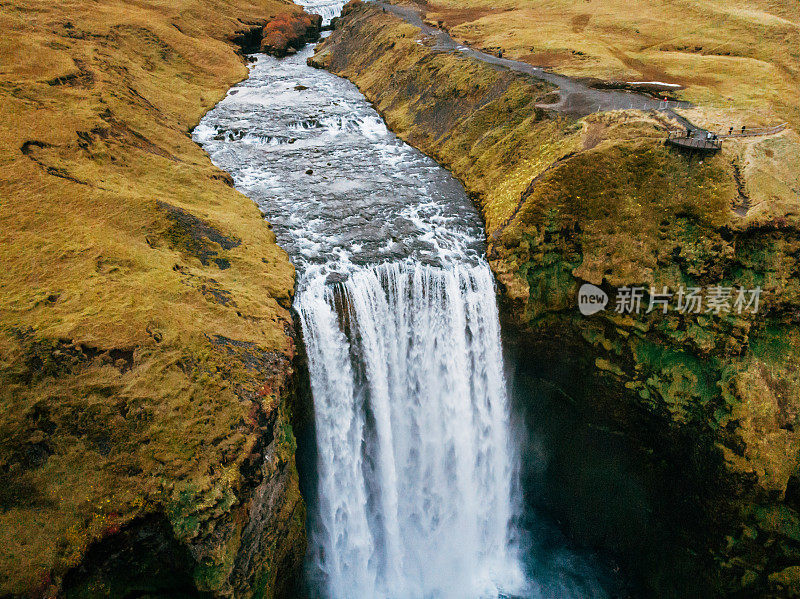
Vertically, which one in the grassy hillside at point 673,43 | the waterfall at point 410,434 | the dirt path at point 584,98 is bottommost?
the waterfall at point 410,434

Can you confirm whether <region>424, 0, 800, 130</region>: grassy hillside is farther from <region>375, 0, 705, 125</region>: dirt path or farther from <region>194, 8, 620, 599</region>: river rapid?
<region>194, 8, 620, 599</region>: river rapid

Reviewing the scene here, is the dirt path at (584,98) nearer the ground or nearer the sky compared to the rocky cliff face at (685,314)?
nearer the sky

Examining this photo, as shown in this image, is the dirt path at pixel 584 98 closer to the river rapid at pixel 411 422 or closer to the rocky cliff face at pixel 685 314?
the rocky cliff face at pixel 685 314

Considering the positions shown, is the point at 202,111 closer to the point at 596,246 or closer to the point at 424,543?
the point at 596,246

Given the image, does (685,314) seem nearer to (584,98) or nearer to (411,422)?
(411,422)

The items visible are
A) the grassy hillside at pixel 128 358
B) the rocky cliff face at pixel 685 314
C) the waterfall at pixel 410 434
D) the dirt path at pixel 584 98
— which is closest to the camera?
the grassy hillside at pixel 128 358

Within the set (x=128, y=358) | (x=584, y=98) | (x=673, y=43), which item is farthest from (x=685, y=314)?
(x=673, y=43)

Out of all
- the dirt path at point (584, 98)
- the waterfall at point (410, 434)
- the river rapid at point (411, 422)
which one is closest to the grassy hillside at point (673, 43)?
the dirt path at point (584, 98)
